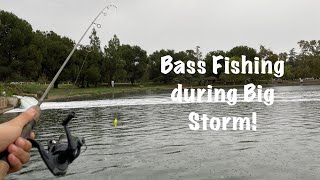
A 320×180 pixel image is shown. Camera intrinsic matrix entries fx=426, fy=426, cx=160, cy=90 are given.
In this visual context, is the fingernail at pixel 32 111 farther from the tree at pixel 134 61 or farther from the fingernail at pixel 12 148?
the tree at pixel 134 61

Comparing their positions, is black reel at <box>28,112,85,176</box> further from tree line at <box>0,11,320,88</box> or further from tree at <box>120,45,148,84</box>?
tree at <box>120,45,148,84</box>

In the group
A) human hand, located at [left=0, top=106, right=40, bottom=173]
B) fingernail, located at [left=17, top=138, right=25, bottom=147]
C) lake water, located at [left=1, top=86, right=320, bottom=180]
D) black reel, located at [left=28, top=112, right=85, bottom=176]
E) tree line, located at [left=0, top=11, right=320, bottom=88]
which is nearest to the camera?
human hand, located at [left=0, top=106, right=40, bottom=173]

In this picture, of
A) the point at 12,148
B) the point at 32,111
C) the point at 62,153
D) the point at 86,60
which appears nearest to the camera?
the point at 12,148

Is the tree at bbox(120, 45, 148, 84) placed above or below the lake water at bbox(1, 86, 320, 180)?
above

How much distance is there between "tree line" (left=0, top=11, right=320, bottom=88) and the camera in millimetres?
92938

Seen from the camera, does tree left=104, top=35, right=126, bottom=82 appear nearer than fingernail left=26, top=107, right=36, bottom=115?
No

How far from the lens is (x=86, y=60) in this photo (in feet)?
362

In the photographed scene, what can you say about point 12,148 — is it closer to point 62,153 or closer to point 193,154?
point 62,153

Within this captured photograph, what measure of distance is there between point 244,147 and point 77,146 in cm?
1339

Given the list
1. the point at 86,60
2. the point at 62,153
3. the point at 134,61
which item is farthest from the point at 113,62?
the point at 62,153

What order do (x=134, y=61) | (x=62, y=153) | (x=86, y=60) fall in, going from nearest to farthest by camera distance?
(x=62, y=153), (x=86, y=60), (x=134, y=61)

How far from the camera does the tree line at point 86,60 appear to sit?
92938 mm

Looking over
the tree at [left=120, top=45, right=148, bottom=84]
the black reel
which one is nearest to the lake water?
the black reel

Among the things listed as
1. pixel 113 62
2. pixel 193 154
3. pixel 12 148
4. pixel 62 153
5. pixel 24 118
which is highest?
pixel 113 62
